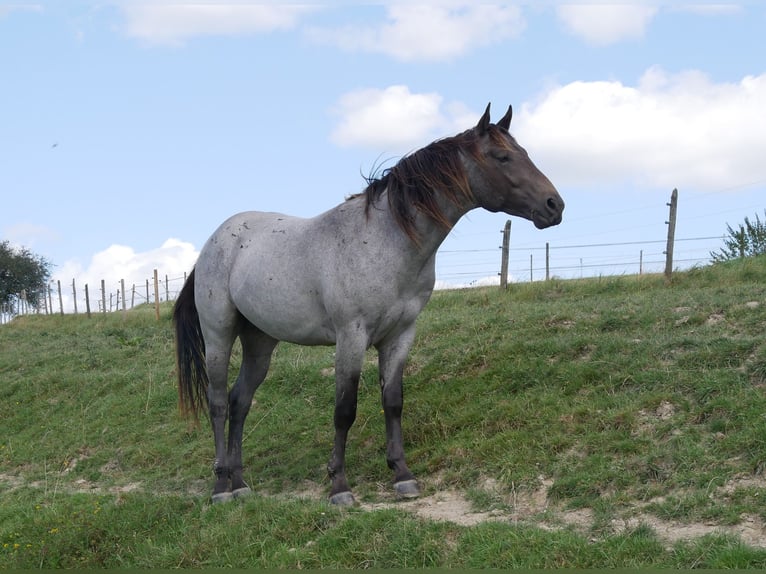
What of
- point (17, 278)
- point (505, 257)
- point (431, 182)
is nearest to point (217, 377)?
point (431, 182)

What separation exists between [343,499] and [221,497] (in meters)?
1.37

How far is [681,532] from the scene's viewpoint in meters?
4.82

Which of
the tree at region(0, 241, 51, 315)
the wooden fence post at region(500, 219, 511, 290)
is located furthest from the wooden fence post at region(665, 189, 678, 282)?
the tree at region(0, 241, 51, 315)

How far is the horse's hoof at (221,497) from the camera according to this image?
273 inches

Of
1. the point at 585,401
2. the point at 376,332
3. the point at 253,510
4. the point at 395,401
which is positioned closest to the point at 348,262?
the point at 376,332

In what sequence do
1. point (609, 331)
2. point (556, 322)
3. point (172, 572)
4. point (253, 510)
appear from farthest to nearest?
point (556, 322) → point (609, 331) → point (253, 510) → point (172, 572)

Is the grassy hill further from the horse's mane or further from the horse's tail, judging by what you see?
the horse's mane

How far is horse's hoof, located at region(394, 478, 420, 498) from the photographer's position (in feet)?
20.8

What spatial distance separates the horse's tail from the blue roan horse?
3.10 feet

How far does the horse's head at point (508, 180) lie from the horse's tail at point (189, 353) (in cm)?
341

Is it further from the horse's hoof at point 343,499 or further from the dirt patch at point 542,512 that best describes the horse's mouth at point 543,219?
the horse's hoof at point 343,499

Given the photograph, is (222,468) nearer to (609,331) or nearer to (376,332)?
(376,332)

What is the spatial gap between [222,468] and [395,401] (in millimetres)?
1854

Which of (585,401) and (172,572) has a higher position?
(585,401)
